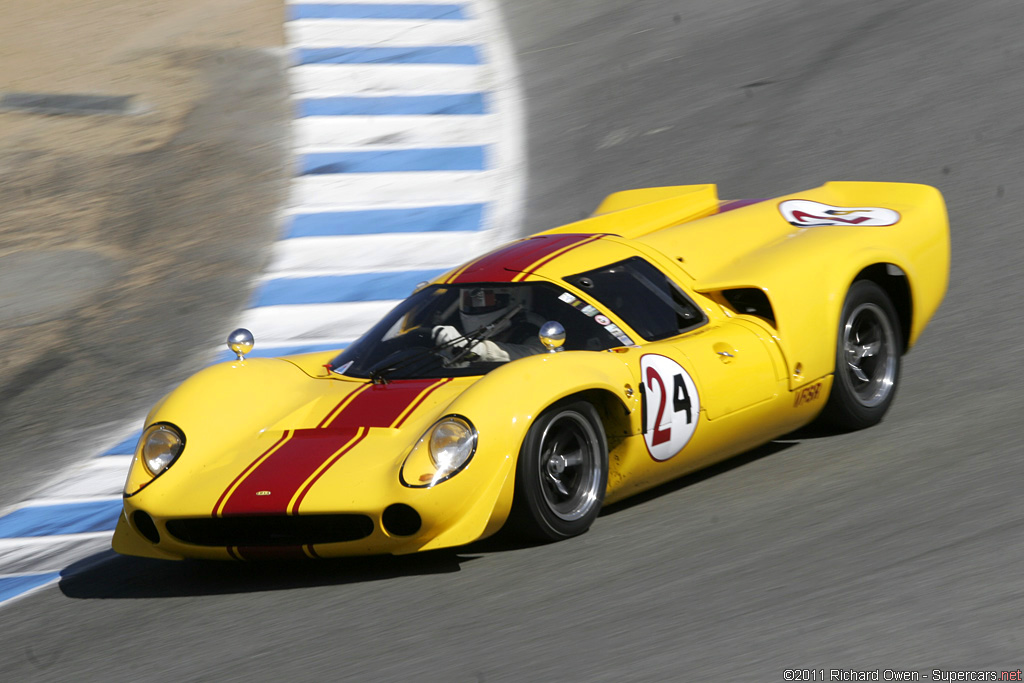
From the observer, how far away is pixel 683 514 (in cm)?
489

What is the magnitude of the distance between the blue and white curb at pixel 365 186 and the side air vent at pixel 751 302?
288 cm

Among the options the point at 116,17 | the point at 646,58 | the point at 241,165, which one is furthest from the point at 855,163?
the point at 116,17

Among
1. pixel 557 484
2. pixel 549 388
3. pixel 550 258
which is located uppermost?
pixel 550 258

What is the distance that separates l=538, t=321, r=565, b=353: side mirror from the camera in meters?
4.98

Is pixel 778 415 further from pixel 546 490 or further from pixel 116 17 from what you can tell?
pixel 116 17

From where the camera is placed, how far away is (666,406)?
5.00m

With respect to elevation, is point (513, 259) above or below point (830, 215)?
above

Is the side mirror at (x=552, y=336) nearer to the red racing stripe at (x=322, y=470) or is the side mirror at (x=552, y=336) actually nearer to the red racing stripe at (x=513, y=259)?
the red racing stripe at (x=513, y=259)

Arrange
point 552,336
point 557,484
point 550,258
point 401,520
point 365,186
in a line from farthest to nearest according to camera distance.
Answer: point 365,186
point 550,258
point 552,336
point 557,484
point 401,520

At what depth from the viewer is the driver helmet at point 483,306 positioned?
5.36m

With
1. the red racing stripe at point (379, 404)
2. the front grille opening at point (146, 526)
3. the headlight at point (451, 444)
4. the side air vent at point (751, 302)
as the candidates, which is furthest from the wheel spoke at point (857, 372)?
the front grille opening at point (146, 526)

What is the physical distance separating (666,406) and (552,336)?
1.67 ft

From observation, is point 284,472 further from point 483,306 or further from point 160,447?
point 483,306

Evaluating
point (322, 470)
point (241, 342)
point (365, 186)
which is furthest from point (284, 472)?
point (365, 186)
